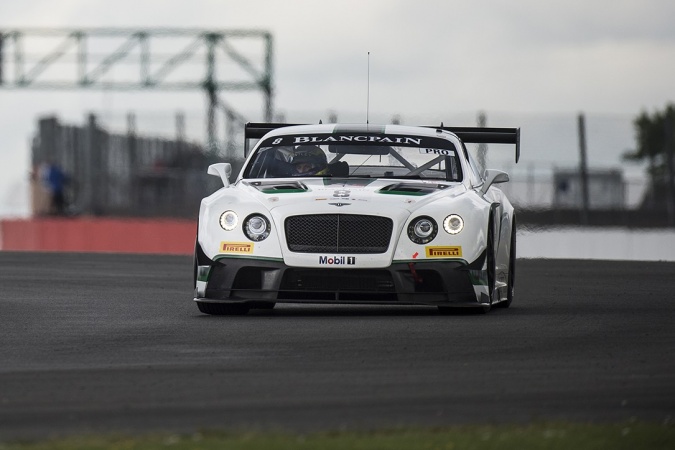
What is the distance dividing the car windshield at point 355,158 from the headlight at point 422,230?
1.07 meters

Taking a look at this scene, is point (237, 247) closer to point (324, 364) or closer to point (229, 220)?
point (229, 220)

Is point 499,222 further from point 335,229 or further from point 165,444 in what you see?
point 165,444

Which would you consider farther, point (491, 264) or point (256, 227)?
point (491, 264)

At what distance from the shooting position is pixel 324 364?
8789 millimetres

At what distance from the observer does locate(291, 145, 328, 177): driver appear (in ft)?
41.8

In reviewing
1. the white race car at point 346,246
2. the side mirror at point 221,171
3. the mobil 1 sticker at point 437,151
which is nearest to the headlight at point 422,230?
the white race car at point 346,246

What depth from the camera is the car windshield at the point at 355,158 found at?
12812 millimetres

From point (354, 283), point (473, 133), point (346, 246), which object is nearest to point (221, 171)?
point (346, 246)

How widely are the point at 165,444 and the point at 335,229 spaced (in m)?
5.87

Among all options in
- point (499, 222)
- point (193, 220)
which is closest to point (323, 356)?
point (499, 222)

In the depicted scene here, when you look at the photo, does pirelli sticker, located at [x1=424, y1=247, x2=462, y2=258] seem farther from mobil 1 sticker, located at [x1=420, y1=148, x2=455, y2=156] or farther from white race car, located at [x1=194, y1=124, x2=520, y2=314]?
mobil 1 sticker, located at [x1=420, y1=148, x2=455, y2=156]

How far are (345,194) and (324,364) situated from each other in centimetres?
321

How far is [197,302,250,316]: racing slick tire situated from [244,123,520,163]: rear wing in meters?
2.23

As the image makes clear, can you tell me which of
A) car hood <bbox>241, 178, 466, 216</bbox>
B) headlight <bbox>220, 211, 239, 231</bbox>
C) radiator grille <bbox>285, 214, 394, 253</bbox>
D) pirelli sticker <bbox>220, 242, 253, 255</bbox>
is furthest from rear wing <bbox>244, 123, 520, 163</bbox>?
radiator grille <bbox>285, 214, 394, 253</bbox>
